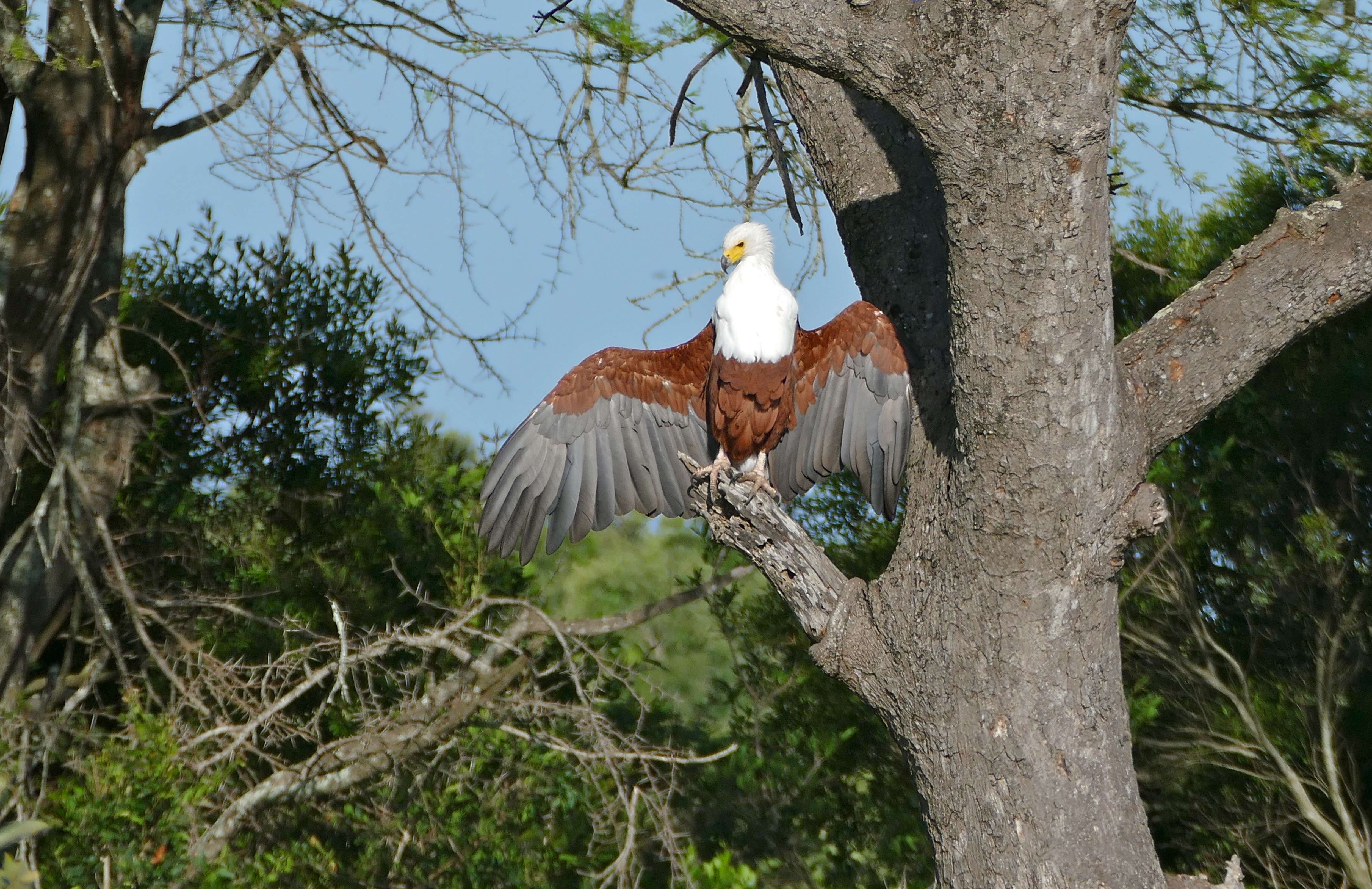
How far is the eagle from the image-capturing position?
347 centimetres

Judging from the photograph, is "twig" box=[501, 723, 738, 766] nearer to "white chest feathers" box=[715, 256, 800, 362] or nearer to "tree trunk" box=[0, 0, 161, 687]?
"white chest feathers" box=[715, 256, 800, 362]

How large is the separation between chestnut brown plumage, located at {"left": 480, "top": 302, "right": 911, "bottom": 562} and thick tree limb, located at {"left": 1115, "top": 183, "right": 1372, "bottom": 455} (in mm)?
925

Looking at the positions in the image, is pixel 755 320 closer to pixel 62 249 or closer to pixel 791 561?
pixel 791 561

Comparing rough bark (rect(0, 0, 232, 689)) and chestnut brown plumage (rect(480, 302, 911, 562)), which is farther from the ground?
rough bark (rect(0, 0, 232, 689))

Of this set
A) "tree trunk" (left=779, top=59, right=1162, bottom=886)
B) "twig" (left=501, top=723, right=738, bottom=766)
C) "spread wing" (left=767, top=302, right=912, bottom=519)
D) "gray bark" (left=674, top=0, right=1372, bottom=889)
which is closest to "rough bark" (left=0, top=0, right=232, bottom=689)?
"twig" (left=501, top=723, right=738, bottom=766)

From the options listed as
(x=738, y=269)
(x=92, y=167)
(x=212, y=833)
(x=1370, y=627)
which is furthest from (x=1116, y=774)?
(x=92, y=167)

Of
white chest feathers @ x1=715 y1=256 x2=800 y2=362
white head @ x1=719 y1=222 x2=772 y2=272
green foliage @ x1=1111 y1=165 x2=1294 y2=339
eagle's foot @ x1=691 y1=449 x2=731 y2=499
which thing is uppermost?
green foliage @ x1=1111 y1=165 x2=1294 y2=339

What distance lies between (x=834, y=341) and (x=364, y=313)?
10.8 ft

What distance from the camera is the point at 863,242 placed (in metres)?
3.27

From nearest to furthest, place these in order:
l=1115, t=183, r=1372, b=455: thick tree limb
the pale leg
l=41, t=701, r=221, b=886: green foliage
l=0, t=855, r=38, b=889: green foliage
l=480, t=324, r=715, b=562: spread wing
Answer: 1. l=0, t=855, r=38, b=889: green foliage
2. l=1115, t=183, r=1372, b=455: thick tree limb
3. the pale leg
4. l=480, t=324, r=715, b=562: spread wing
5. l=41, t=701, r=221, b=886: green foliage

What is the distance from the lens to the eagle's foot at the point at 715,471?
10.7 feet

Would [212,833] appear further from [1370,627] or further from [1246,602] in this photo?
[1370,627]

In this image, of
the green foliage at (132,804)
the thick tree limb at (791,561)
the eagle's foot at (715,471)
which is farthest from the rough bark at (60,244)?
the thick tree limb at (791,561)

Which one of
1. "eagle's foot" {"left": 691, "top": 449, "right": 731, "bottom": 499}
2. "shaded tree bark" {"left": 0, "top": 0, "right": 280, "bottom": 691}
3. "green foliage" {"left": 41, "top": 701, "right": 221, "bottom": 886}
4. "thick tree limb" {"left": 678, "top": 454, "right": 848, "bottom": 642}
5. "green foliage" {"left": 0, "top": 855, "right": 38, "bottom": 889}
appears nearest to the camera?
"green foliage" {"left": 0, "top": 855, "right": 38, "bottom": 889}
